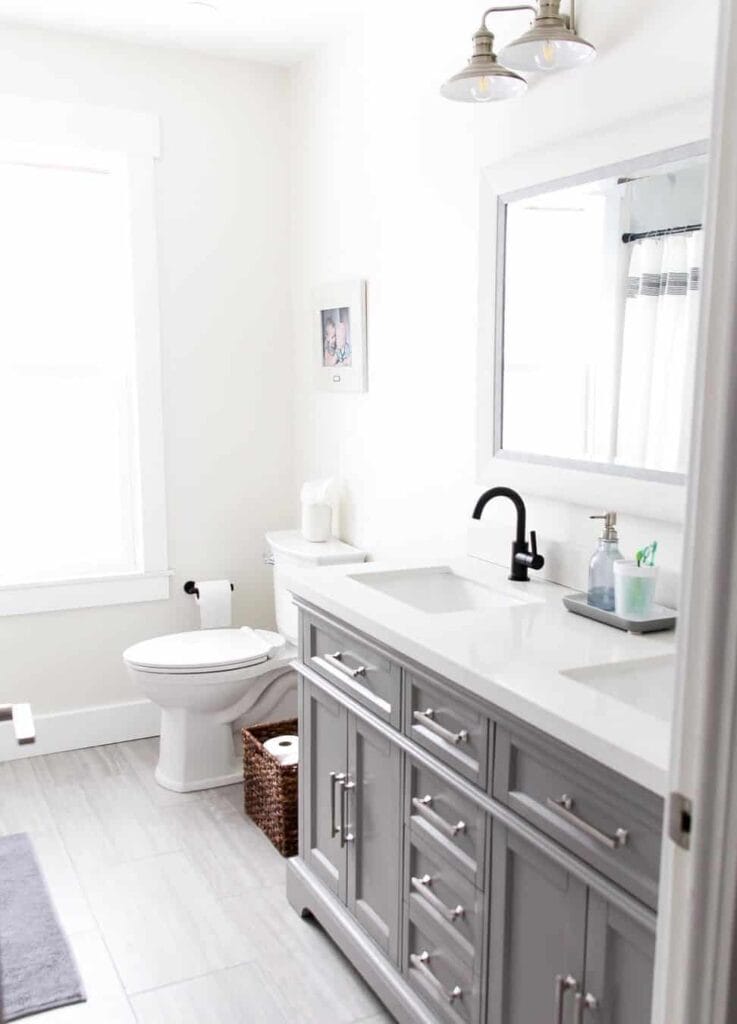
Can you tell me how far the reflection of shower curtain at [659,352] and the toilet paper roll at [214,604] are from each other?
6.21ft

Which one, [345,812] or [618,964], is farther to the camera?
[345,812]

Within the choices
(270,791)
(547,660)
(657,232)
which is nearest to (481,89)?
(657,232)

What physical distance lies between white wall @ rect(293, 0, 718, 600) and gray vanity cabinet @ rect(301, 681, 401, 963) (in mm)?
627

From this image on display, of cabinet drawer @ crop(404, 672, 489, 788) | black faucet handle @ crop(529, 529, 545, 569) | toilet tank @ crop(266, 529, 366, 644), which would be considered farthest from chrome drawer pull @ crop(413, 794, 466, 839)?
toilet tank @ crop(266, 529, 366, 644)

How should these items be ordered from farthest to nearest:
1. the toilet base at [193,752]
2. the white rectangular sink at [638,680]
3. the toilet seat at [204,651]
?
the toilet base at [193,752]
the toilet seat at [204,651]
the white rectangular sink at [638,680]

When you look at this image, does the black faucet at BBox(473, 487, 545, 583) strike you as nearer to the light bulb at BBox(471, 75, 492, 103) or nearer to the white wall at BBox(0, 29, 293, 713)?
the light bulb at BBox(471, 75, 492, 103)

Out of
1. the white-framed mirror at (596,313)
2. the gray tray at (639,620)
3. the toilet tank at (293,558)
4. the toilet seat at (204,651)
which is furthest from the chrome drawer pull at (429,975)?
the toilet tank at (293,558)

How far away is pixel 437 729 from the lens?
1.82 m

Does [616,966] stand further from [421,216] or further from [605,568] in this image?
[421,216]

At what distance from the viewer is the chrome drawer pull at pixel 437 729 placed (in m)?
1.74

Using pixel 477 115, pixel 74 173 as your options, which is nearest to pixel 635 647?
pixel 477 115

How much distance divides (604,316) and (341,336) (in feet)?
4.49

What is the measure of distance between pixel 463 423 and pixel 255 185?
155 centimetres

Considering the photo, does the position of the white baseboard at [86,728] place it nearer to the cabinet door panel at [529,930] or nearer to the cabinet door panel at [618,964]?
the cabinet door panel at [529,930]
